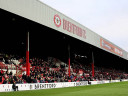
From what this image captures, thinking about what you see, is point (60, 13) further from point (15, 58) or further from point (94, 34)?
point (94, 34)

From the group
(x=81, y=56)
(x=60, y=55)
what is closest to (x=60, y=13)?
(x=60, y=55)

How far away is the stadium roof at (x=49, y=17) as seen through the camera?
70.0ft

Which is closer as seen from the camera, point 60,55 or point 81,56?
point 60,55

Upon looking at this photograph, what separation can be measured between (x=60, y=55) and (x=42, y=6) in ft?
79.3

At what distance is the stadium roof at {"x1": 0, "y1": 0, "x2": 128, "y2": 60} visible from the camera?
21.3 metres

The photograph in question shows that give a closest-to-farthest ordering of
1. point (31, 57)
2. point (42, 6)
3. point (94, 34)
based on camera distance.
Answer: point (42, 6)
point (31, 57)
point (94, 34)

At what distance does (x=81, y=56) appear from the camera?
59250 mm

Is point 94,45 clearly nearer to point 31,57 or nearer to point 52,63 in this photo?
point 52,63

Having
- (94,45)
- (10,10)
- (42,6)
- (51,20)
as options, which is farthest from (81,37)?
(10,10)

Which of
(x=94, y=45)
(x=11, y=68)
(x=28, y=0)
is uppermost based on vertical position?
(x=28, y=0)

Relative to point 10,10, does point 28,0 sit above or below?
above

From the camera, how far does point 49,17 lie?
88.3 feet

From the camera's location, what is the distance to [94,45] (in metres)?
42.2

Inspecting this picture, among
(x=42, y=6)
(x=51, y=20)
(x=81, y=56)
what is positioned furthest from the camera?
(x=81, y=56)
